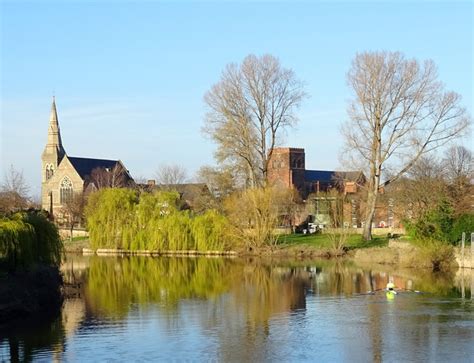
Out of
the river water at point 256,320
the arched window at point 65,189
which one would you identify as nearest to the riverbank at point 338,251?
the river water at point 256,320

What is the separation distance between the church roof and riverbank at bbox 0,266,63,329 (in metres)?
76.6

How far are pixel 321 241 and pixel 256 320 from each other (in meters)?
32.9

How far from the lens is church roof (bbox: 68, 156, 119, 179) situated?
105 metres

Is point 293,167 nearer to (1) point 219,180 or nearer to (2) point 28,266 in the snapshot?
(1) point 219,180

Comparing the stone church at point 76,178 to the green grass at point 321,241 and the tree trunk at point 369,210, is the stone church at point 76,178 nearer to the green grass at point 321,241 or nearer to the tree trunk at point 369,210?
the green grass at point 321,241

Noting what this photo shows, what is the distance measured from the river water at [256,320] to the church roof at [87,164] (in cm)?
6461

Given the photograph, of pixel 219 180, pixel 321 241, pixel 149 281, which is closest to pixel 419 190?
pixel 321 241

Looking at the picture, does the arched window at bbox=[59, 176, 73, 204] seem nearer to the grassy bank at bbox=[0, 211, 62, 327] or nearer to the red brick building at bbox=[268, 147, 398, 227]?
the red brick building at bbox=[268, 147, 398, 227]

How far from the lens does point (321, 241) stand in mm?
57531

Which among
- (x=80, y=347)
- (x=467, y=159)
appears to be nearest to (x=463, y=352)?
(x=80, y=347)

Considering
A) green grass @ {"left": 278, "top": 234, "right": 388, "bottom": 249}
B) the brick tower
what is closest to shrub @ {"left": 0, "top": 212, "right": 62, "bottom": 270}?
green grass @ {"left": 278, "top": 234, "right": 388, "bottom": 249}

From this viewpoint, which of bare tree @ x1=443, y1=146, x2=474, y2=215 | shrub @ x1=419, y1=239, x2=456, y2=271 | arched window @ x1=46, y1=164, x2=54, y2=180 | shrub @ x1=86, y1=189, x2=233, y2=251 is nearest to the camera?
shrub @ x1=419, y1=239, x2=456, y2=271

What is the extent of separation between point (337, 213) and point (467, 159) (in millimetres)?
18637

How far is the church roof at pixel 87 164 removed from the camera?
4125 inches
